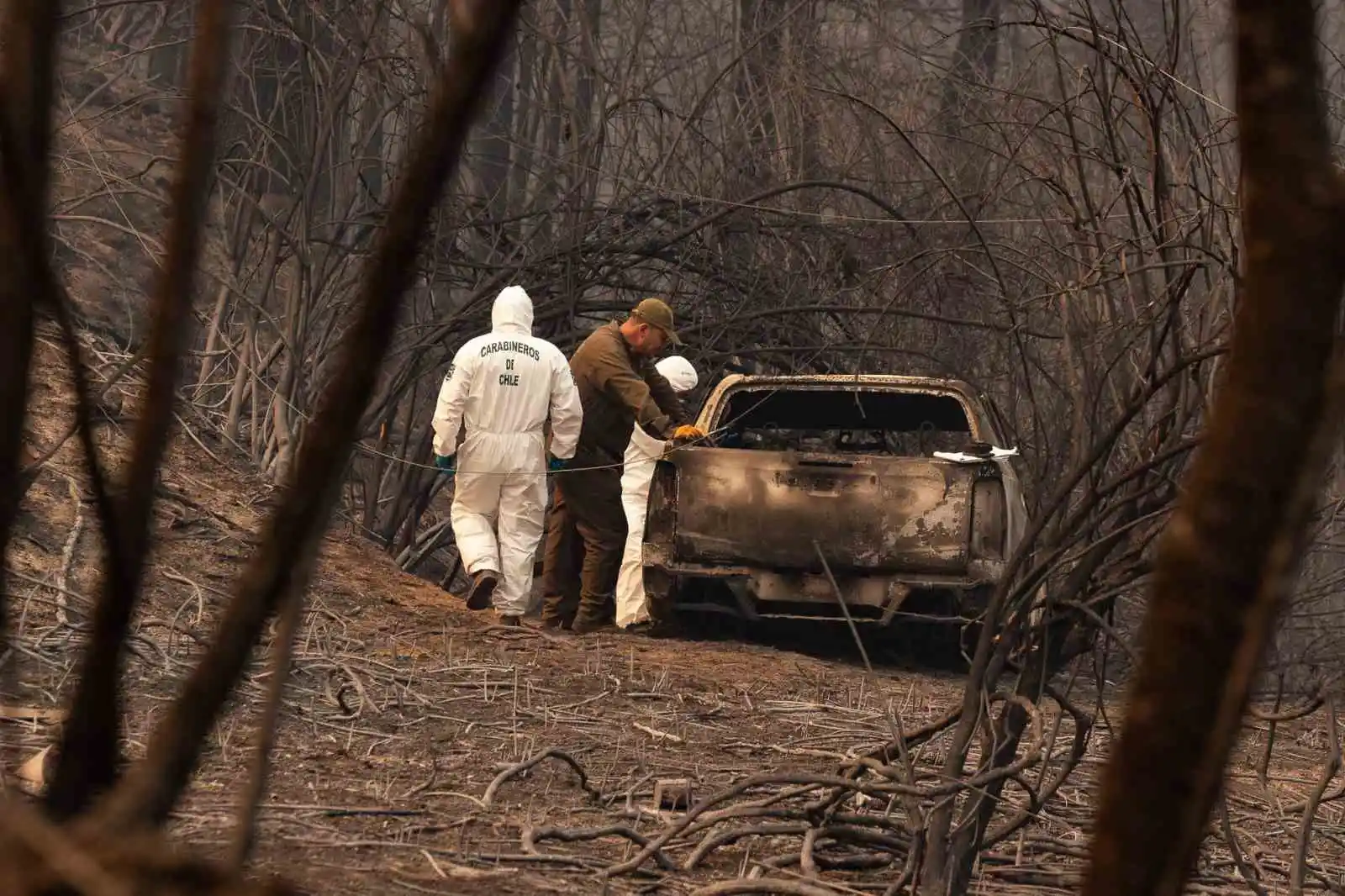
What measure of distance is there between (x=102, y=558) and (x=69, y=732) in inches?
5.3

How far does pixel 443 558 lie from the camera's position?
54.7 ft

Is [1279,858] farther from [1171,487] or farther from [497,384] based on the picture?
[497,384]

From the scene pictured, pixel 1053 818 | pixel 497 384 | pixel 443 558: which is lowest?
pixel 443 558

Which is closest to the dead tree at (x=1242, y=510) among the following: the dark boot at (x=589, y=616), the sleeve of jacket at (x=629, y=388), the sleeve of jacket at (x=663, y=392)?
the sleeve of jacket at (x=629, y=388)

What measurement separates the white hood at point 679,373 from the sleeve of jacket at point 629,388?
75 centimetres

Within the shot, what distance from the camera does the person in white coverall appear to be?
1082 centimetres

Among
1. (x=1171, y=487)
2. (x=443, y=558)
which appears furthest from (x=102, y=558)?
(x=443, y=558)

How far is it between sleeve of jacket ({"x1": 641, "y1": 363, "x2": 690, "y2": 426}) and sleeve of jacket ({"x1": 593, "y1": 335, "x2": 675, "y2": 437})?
49mm

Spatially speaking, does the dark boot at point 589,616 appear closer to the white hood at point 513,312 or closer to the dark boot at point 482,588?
the dark boot at point 482,588

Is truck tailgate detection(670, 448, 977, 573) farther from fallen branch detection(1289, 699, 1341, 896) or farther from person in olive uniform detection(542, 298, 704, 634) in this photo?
fallen branch detection(1289, 699, 1341, 896)

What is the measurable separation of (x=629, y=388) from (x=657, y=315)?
481 mm

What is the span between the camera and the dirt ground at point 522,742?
14.8 ft

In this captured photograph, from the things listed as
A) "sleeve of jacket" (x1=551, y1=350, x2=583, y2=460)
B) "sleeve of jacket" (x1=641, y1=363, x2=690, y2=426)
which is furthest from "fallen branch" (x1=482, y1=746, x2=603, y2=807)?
"sleeve of jacket" (x1=641, y1=363, x2=690, y2=426)

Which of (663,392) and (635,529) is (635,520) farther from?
(663,392)
